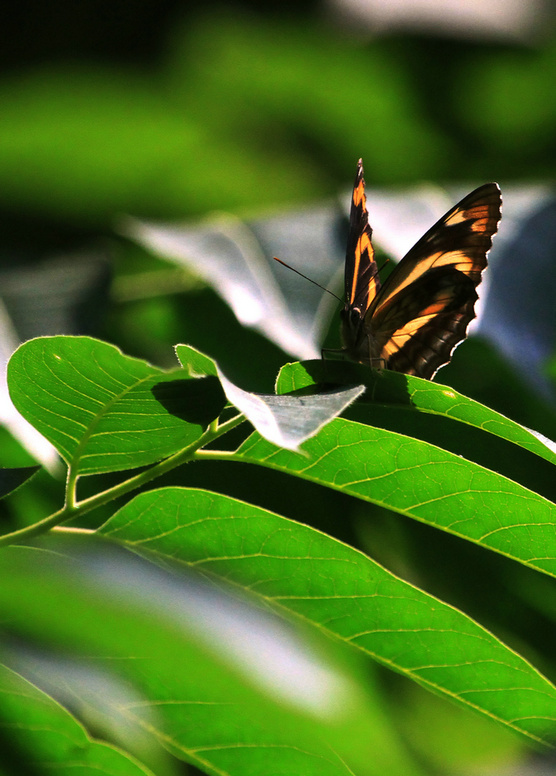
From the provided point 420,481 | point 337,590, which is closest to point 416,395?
point 420,481

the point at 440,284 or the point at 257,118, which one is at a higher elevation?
the point at 257,118

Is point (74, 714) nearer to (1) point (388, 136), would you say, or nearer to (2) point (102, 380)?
(2) point (102, 380)

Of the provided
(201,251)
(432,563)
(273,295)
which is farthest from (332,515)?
(201,251)

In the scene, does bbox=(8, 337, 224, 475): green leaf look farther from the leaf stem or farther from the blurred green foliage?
the blurred green foliage

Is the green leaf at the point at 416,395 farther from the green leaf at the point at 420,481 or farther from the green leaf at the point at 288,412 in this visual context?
the green leaf at the point at 288,412

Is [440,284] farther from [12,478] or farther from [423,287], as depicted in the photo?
[12,478]
